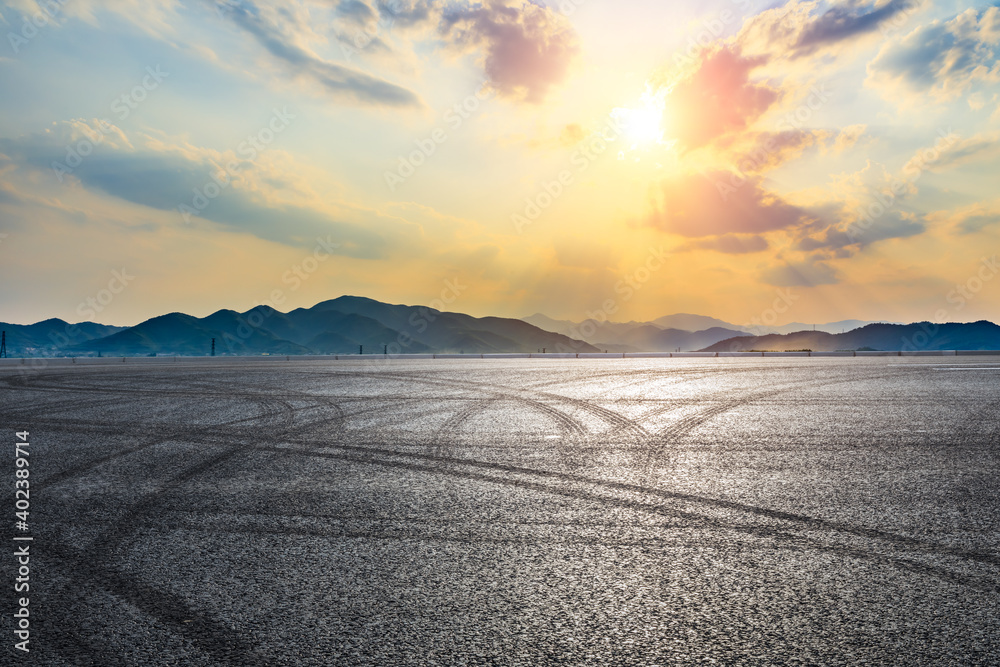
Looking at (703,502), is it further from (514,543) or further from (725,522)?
(514,543)

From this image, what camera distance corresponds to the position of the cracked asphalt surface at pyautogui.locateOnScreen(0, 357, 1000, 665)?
320cm

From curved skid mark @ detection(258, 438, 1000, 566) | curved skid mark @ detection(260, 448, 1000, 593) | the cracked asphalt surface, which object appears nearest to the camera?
the cracked asphalt surface

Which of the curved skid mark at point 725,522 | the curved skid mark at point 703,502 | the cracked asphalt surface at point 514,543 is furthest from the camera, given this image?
the curved skid mark at point 703,502

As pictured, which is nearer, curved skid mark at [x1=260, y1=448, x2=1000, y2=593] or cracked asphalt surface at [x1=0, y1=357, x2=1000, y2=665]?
cracked asphalt surface at [x1=0, y1=357, x2=1000, y2=665]

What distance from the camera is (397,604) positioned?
3.62m

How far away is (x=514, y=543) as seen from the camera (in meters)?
4.70

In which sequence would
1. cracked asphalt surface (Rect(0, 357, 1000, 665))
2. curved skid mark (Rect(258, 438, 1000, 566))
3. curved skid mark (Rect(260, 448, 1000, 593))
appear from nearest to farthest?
1. cracked asphalt surface (Rect(0, 357, 1000, 665))
2. curved skid mark (Rect(260, 448, 1000, 593))
3. curved skid mark (Rect(258, 438, 1000, 566))

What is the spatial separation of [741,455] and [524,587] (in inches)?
214

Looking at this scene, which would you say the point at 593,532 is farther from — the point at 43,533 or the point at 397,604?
the point at 43,533

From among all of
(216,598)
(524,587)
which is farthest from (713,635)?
(216,598)

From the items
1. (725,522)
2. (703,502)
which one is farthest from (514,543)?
(703,502)

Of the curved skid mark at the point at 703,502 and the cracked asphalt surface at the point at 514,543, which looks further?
the curved skid mark at the point at 703,502

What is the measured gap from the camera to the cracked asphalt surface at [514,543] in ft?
10.5

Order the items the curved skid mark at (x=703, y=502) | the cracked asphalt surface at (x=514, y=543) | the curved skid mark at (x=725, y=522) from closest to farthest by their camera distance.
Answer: the cracked asphalt surface at (x=514, y=543)
the curved skid mark at (x=725, y=522)
the curved skid mark at (x=703, y=502)
